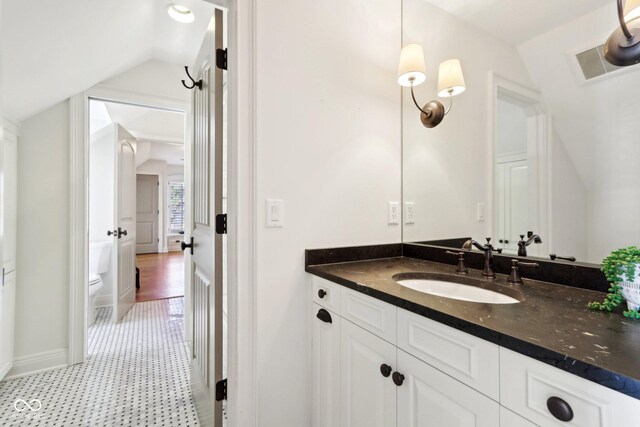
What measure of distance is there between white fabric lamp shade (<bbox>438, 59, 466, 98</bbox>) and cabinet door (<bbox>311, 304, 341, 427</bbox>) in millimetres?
1231

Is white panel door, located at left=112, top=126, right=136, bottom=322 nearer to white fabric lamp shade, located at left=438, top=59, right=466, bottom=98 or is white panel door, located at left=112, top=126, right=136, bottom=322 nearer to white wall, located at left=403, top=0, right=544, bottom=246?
white wall, located at left=403, top=0, right=544, bottom=246

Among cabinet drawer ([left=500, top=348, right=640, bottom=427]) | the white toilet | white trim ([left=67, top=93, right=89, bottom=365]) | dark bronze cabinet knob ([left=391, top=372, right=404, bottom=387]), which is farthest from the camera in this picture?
the white toilet

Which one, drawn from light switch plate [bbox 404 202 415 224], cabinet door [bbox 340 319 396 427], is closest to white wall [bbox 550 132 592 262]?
light switch plate [bbox 404 202 415 224]

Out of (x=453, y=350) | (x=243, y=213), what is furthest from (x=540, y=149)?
(x=243, y=213)

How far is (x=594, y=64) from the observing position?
0.98 meters

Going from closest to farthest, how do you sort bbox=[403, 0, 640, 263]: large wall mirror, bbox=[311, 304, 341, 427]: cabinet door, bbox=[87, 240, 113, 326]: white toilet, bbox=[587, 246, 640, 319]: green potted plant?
→ bbox=[587, 246, 640, 319]: green potted plant → bbox=[403, 0, 640, 263]: large wall mirror → bbox=[311, 304, 341, 427]: cabinet door → bbox=[87, 240, 113, 326]: white toilet

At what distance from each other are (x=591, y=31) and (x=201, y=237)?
179cm

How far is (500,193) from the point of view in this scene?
130 centimetres

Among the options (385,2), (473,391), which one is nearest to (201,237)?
(473,391)

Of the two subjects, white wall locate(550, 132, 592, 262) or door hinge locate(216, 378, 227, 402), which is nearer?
white wall locate(550, 132, 592, 262)

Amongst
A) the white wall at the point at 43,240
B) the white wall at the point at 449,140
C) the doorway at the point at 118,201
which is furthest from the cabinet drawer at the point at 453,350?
the doorway at the point at 118,201

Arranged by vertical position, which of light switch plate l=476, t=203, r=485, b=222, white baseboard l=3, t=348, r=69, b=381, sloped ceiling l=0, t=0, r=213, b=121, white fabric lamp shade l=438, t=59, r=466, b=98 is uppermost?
sloped ceiling l=0, t=0, r=213, b=121

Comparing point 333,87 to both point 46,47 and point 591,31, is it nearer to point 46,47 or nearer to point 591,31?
point 591,31

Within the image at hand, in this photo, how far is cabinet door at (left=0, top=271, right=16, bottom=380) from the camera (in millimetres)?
1820
